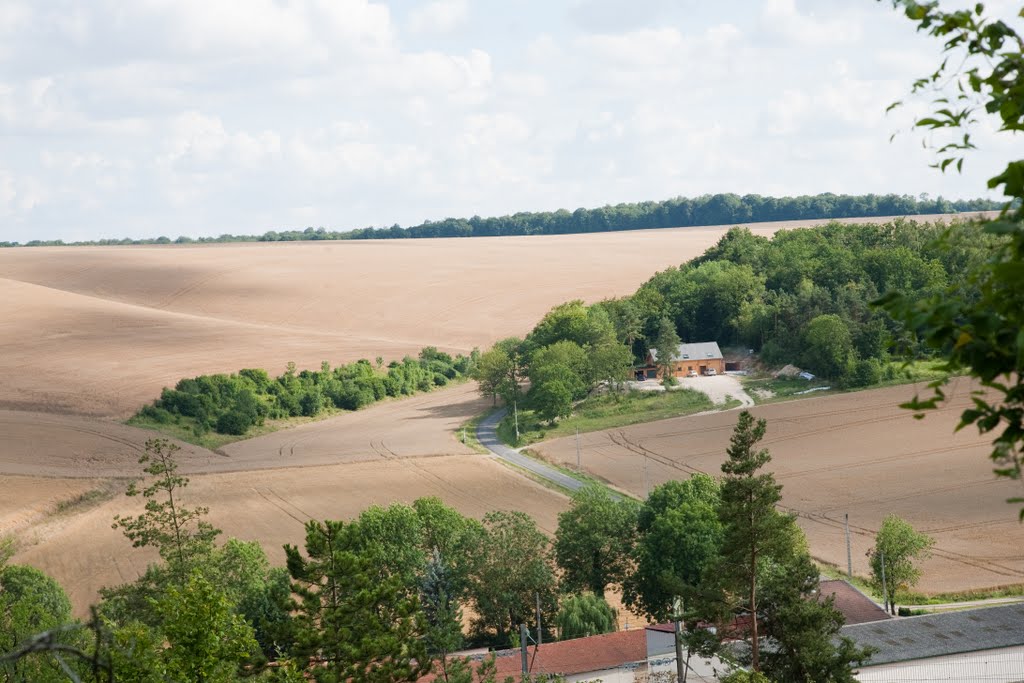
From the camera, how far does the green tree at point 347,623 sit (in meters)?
24.3

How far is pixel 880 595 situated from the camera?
48.3 metres

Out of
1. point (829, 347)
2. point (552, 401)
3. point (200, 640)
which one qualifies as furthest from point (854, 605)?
point (829, 347)

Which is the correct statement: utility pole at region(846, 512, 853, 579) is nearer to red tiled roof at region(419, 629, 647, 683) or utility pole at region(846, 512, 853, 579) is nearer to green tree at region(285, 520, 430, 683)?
red tiled roof at region(419, 629, 647, 683)

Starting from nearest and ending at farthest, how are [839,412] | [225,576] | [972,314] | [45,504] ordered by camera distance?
[972,314]
[225,576]
[45,504]
[839,412]

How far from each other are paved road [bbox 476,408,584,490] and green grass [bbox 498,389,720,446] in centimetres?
91

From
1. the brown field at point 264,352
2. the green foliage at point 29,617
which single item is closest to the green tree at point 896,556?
the brown field at point 264,352

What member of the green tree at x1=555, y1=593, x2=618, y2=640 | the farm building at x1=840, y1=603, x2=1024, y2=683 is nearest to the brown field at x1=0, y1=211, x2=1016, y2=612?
the farm building at x1=840, y1=603, x2=1024, y2=683

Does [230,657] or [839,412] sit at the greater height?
[230,657]

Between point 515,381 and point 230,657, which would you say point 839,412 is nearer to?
point 515,381

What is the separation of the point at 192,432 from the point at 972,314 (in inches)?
3254

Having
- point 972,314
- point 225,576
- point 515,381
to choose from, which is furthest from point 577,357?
point 972,314

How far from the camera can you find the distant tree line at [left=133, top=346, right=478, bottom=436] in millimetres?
85625

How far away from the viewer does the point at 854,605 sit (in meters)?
44.4

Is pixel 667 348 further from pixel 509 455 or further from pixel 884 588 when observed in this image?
pixel 884 588
